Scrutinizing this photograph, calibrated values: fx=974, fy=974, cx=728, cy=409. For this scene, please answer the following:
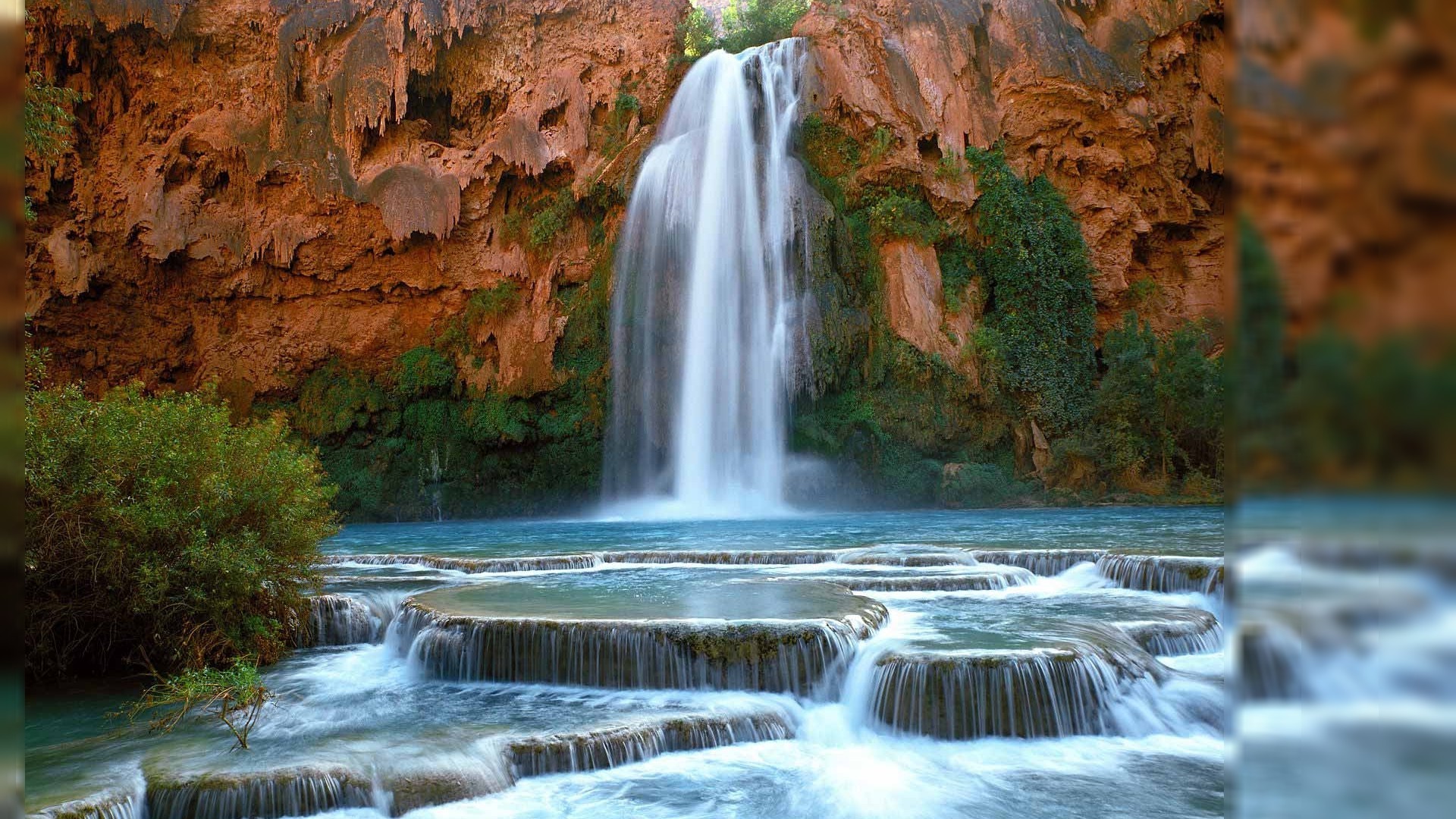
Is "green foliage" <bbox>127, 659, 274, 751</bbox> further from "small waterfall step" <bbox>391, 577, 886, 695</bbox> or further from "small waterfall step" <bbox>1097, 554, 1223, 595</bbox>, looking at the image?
"small waterfall step" <bbox>1097, 554, 1223, 595</bbox>

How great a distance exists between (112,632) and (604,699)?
4254 millimetres

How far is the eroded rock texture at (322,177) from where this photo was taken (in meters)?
27.9

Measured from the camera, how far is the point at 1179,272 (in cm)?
2898

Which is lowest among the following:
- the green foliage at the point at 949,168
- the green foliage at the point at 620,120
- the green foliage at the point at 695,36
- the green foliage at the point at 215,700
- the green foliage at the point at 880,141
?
the green foliage at the point at 215,700

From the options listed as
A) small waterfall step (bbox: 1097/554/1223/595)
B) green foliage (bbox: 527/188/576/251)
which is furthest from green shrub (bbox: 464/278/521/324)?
small waterfall step (bbox: 1097/554/1223/595)

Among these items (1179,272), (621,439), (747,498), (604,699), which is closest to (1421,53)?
(604,699)

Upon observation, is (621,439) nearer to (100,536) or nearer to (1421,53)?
(100,536)

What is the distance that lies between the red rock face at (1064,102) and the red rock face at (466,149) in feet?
0.22

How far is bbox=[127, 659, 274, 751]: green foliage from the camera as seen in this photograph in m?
6.26

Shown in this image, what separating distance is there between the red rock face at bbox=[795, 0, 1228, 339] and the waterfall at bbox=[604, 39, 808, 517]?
87.1 inches

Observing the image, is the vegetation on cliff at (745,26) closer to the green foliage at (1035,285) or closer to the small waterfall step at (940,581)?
the green foliage at (1035,285)

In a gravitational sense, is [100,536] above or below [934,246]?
below

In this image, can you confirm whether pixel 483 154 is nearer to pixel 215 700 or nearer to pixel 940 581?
pixel 940 581

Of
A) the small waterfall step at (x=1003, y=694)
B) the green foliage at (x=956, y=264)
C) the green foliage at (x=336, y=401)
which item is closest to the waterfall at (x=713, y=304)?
the green foliage at (x=956, y=264)
